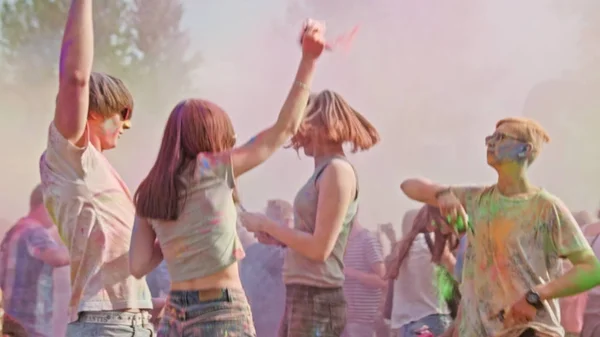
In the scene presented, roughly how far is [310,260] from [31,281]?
7.65ft

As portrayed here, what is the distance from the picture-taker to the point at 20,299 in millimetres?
4355

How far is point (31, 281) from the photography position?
434 centimetres

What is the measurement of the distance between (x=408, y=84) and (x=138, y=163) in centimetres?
166

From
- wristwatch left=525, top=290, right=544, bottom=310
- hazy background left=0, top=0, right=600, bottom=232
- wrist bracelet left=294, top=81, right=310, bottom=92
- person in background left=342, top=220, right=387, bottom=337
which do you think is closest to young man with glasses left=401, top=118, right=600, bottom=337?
wristwatch left=525, top=290, right=544, bottom=310

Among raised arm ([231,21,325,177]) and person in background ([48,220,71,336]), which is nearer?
raised arm ([231,21,325,177])

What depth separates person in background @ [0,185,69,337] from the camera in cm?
432

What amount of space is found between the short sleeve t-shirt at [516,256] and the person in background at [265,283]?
223 cm

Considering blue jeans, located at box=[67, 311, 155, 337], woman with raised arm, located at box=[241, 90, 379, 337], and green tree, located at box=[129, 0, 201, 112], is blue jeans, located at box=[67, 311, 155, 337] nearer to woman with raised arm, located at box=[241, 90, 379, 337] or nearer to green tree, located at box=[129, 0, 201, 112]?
woman with raised arm, located at box=[241, 90, 379, 337]

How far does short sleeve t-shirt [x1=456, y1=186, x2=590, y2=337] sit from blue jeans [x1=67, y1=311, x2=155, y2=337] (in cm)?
98

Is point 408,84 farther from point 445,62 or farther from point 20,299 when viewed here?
point 20,299

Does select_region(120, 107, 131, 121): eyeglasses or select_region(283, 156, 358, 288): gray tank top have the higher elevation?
select_region(120, 107, 131, 121): eyeglasses

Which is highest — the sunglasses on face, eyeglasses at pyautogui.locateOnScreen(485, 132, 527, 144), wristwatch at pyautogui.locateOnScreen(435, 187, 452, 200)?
the sunglasses on face

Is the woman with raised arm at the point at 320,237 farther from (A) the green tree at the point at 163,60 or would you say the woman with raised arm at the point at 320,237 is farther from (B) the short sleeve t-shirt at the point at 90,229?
(A) the green tree at the point at 163,60

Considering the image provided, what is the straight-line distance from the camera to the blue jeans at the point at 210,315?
1.81 meters
